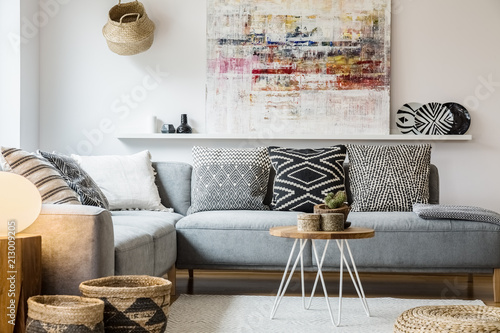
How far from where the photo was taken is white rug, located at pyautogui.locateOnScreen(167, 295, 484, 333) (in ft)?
9.90

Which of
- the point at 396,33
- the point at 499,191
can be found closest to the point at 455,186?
the point at 499,191

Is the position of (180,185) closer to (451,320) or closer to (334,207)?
(334,207)

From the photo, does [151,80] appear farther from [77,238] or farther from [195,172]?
[77,238]

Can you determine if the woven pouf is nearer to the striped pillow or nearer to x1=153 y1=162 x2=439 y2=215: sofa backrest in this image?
the striped pillow

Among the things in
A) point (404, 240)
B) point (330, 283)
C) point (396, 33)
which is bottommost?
point (330, 283)

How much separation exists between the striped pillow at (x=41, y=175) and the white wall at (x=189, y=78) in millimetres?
2020

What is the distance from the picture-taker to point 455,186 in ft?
16.2

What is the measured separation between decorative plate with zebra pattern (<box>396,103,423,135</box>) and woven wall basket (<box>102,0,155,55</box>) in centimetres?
191

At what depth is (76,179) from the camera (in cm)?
353

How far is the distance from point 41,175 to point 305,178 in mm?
1820

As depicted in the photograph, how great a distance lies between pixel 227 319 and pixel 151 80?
2.45 metres

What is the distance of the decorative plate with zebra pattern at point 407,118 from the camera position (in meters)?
4.94

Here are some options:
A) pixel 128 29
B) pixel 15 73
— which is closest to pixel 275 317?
pixel 128 29

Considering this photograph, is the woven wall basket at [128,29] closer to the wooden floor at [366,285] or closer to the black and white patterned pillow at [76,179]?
the black and white patterned pillow at [76,179]
